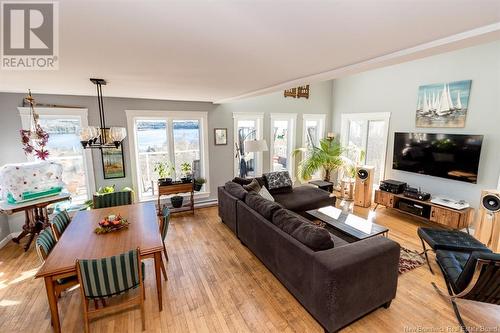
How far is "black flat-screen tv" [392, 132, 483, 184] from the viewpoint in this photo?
3.79 m

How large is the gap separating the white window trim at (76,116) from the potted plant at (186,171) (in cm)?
163

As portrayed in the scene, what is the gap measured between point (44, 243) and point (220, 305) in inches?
70.7

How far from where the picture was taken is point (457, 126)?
4004 mm

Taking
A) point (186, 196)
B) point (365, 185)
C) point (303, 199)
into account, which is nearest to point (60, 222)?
point (186, 196)

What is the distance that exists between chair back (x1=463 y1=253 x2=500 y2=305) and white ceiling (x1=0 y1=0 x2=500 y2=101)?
1681 mm

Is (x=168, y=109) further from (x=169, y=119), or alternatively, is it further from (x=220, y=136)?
(x=220, y=136)

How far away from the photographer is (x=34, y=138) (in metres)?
3.39

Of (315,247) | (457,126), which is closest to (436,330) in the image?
(315,247)

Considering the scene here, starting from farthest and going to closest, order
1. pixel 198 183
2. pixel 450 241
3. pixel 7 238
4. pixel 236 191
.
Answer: pixel 198 183, pixel 236 191, pixel 7 238, pixel 450 241

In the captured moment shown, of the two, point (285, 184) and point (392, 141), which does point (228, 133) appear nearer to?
point (285, 184)

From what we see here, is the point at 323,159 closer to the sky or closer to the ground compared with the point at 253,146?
closer to the ground

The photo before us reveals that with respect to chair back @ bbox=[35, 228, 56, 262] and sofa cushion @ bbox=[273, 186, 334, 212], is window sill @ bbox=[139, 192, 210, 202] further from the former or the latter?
chair back @ bbox=[35, 228, 56, 262]

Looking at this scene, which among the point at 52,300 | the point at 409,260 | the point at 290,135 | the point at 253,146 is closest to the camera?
the point at 52,300

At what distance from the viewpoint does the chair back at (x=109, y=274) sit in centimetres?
179
